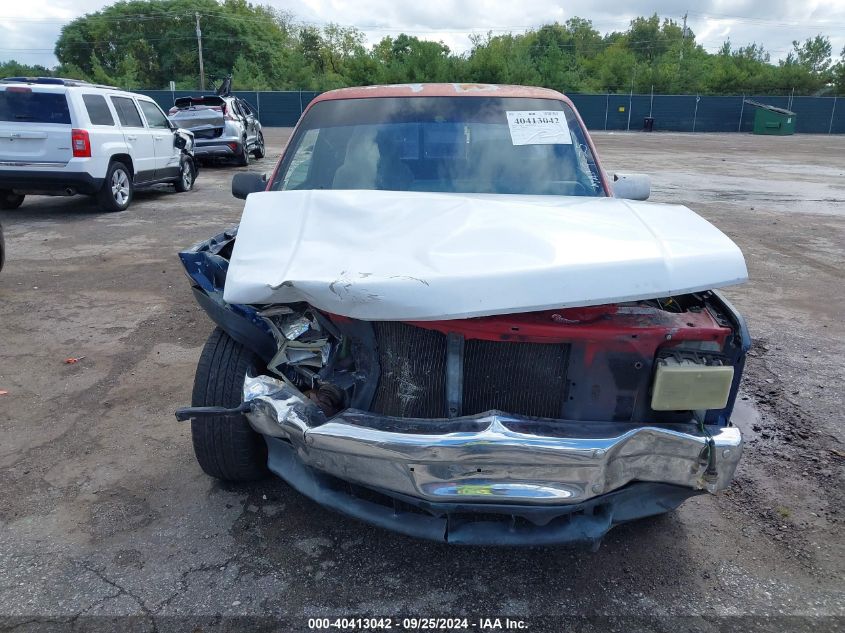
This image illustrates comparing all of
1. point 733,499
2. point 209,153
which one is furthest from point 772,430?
point 209,153

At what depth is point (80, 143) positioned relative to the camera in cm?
909

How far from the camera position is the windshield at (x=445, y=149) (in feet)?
11.8

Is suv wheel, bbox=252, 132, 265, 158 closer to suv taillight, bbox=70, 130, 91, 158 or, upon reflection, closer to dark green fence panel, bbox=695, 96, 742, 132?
suv taillight, bbox=70, 130, 91, 158

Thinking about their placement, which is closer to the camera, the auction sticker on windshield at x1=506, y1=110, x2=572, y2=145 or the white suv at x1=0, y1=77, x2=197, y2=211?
the auction sticker on windshield at x1=506, y1=110, x2=572, y2=145

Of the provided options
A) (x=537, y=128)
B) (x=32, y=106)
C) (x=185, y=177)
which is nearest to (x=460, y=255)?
(x=537, y=128)

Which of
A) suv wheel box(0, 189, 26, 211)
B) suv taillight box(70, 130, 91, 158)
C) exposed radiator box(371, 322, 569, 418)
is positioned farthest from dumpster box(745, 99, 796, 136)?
exposed radiator box(371, 322, 569, 418)

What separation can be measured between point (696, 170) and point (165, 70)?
55125 mm

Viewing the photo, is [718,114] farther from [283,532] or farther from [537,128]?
[283,532]

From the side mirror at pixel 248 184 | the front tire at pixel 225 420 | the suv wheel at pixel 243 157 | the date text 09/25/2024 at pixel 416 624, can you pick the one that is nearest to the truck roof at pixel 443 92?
the side mirror at pixel 248 184

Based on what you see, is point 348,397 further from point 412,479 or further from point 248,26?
point 248,26

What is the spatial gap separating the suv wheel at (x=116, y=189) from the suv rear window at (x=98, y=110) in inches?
24.8

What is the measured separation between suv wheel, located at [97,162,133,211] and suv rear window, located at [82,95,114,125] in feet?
2.06

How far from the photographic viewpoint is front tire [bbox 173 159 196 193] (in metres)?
Answer: 12.4

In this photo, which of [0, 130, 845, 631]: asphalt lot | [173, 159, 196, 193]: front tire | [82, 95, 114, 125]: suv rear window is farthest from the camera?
[173, 159, 196, 193]: front tire
